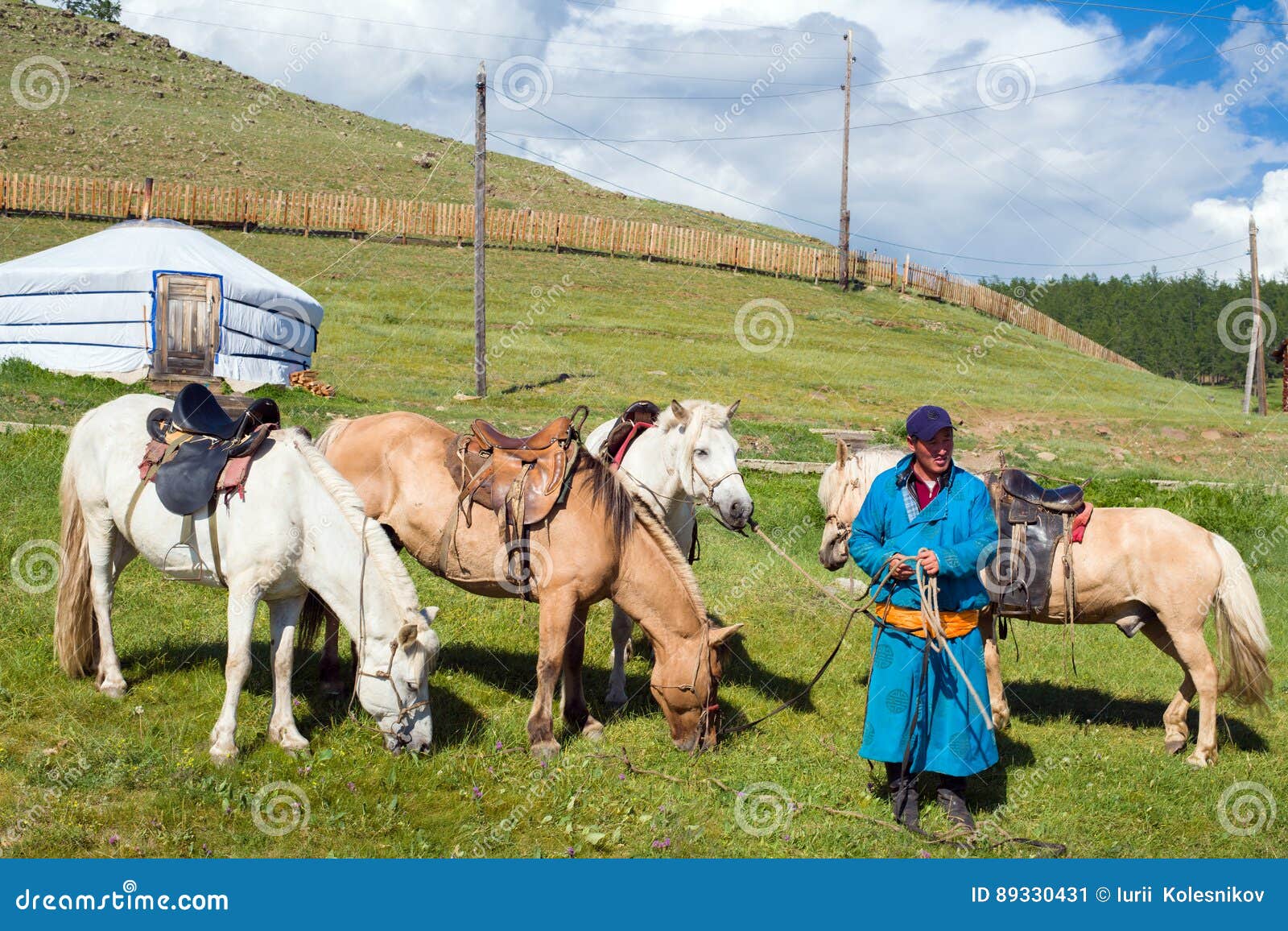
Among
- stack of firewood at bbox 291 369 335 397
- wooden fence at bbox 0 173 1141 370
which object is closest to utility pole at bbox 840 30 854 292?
wooden fence at bbox 0 173 1141 370

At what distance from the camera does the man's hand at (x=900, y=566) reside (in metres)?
4.56

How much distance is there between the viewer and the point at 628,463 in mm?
6832

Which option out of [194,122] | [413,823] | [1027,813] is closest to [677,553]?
[413,823]

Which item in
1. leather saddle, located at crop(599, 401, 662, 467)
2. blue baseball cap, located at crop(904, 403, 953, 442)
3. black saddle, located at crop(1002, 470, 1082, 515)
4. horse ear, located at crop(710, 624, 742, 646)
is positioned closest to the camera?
blue baseball cap, located at crop(904, 403, 953, 442)

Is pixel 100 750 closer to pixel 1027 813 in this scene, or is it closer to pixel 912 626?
pixel 912 626

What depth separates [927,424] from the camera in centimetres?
455

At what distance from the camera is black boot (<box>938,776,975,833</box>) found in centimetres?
481

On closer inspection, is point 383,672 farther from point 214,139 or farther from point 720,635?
point 214,139

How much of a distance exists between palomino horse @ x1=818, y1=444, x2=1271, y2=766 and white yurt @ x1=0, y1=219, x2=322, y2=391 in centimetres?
1555

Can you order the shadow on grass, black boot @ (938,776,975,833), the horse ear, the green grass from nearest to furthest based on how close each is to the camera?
the green grass < black boot @ (938,776,975,833) < the horse ear < the shadow on grass

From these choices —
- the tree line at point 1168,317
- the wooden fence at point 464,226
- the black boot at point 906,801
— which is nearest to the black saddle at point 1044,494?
the black boot at point 906,801

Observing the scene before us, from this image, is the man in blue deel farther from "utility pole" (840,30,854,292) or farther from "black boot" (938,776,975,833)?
"utility pole" (840,30,854,292)

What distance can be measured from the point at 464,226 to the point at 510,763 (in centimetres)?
3491

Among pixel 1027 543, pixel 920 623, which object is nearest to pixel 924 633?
pixel 920 623
